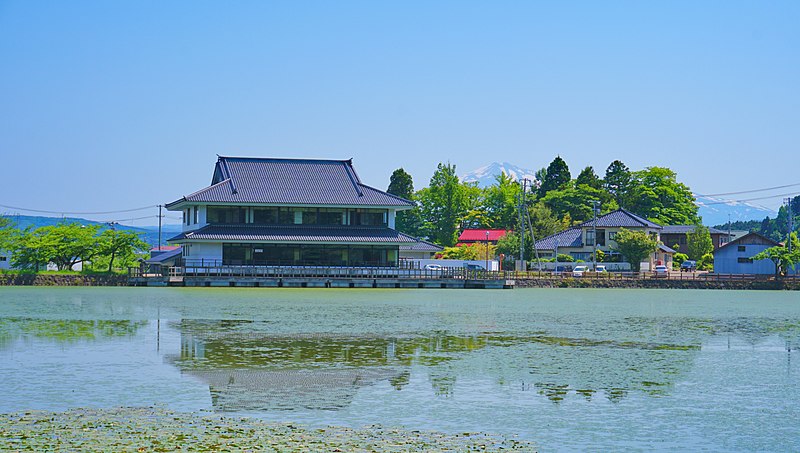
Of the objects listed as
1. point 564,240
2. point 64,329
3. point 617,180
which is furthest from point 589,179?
point 64,329

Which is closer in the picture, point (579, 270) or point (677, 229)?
point (579, 270)

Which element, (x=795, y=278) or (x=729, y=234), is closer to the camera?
(x=795, y=278)

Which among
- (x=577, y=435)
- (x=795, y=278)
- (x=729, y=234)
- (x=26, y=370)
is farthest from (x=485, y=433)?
(x=729, y=234)

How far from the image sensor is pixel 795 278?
65.4 metres

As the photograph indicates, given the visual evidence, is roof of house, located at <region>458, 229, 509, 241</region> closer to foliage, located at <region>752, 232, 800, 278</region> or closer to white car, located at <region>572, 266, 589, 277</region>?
white car, located at <region>572, 266, 589, 277</region>

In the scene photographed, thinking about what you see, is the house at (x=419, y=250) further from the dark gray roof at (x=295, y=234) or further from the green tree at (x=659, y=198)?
the green tree at (x=659, y=198)

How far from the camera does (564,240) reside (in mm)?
82812

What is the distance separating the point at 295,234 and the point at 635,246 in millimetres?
28923

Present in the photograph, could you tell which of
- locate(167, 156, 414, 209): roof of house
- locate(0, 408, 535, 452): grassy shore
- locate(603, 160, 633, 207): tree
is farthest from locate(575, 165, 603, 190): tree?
locate(0, 408, 535, 452): grassy shore

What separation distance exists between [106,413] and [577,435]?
21.7ft

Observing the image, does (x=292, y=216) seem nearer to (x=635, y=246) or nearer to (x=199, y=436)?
(x=635, y=246)

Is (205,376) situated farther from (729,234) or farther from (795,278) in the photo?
(729,234)

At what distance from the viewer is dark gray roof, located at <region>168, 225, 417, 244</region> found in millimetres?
60125

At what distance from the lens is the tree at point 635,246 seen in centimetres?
7450
